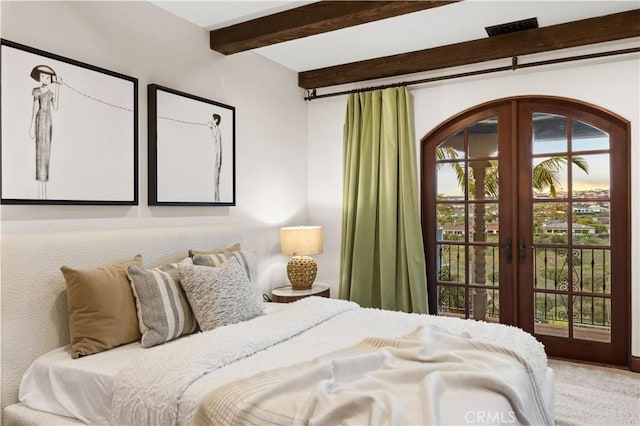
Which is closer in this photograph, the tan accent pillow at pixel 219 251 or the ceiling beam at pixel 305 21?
the ceiling beam at pixel 305 21

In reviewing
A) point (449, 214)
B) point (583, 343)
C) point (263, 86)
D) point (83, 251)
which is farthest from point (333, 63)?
point (583, 343)

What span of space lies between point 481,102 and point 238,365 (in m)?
3.09

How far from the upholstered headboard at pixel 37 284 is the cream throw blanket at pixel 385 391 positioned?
3.59 feet

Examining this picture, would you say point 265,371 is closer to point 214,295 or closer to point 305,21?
point 214,295

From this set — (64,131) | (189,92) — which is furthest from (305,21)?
(64,131)

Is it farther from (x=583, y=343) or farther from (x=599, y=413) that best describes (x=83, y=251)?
(x=583, y=343)

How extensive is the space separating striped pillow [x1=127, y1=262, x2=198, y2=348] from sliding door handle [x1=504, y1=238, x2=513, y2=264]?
2.66 m

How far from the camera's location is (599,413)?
9.04 ft

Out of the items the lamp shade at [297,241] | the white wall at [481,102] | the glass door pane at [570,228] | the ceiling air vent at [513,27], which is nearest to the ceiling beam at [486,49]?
the ceiling air vent at [513,27]

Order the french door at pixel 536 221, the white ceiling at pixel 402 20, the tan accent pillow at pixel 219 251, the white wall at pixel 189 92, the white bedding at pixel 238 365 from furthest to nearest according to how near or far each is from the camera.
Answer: the french door at pixel 536 221, the white ceiling at pixel 402 20, the tan accent pillow at pixel 219 251, the white wall at pixel 189 92, the white bedding at pixel 238 365

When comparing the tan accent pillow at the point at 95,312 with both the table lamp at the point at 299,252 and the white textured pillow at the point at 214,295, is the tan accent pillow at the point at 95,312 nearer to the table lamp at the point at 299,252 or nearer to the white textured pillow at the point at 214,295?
the white textured pillow at the point at 214,295

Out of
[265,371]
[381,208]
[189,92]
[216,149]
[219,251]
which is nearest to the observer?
[265,371]

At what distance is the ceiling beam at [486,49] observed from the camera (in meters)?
3.28

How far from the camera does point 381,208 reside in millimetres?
4164
